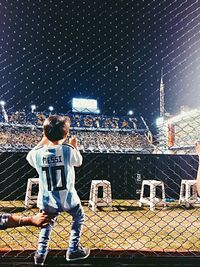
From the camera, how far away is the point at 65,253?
254cm

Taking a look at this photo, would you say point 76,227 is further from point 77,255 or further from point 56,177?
point 56,177

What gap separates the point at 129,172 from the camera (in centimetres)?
732

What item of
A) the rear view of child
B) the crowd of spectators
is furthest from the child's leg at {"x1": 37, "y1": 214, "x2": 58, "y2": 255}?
the crowd of spectators

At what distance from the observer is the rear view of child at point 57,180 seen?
2.23 metres

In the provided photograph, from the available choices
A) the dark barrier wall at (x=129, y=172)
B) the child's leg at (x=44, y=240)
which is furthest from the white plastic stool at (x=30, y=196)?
the child's leg at (x=44, y=240)

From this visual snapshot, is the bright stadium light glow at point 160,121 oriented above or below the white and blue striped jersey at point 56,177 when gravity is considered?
above

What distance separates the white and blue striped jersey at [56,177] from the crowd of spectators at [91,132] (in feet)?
51.1

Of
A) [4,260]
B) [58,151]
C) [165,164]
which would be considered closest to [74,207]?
[58,151]

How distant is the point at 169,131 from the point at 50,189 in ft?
51.3

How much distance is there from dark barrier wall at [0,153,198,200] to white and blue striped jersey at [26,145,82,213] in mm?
4612

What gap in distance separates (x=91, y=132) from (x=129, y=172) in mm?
14734

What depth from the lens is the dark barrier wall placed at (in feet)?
23.0

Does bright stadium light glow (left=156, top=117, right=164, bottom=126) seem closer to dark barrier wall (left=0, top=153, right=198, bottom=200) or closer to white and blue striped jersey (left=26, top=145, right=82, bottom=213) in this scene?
dark barrier wall (left=0, top=153, right=198, bottom=200)

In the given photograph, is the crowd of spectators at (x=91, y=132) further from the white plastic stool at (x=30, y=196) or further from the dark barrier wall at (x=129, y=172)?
the white plastic stool at (x=30, y=196)
